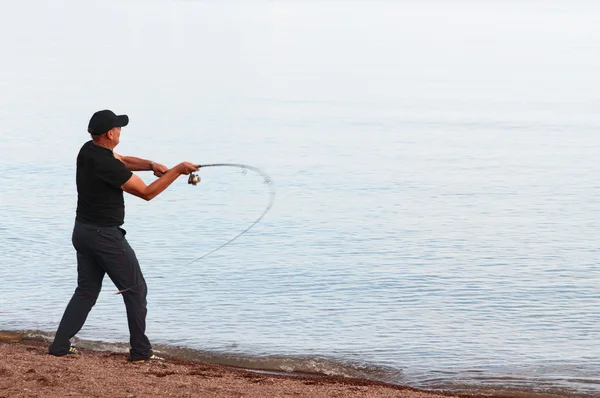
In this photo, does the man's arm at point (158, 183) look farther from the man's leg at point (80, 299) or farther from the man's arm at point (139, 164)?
the man's leg at point (80, 299)

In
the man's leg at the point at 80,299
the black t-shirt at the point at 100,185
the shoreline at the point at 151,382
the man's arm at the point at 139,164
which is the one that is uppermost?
the man's arm at the point at 139,164

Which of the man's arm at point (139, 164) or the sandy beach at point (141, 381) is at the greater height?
the man's arm at point (139, 164)

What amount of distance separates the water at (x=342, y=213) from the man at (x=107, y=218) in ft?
5.05

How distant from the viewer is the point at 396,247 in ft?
42.9

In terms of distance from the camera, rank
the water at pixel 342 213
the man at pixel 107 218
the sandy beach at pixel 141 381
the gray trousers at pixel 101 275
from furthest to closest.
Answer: the water at pixel 342 213 → the gray trousers at pixel 101 275 → the man at pixel 107 218 → the sandy beach at pixel 141 381

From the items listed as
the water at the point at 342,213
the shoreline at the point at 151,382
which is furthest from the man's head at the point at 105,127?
the water at the point at 342,213

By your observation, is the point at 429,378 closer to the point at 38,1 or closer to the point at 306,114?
the point at 306,114

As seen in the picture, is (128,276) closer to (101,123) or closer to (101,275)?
(101,275)

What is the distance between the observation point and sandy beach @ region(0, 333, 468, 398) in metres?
6.85

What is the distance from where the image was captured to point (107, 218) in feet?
24.8

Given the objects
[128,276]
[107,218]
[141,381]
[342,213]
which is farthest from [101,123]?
[342,213]

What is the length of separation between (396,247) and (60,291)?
381 cm

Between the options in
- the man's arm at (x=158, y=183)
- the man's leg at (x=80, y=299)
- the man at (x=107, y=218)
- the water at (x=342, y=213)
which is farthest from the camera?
the water at (x=342, y=213)

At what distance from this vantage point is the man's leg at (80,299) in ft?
25.5
